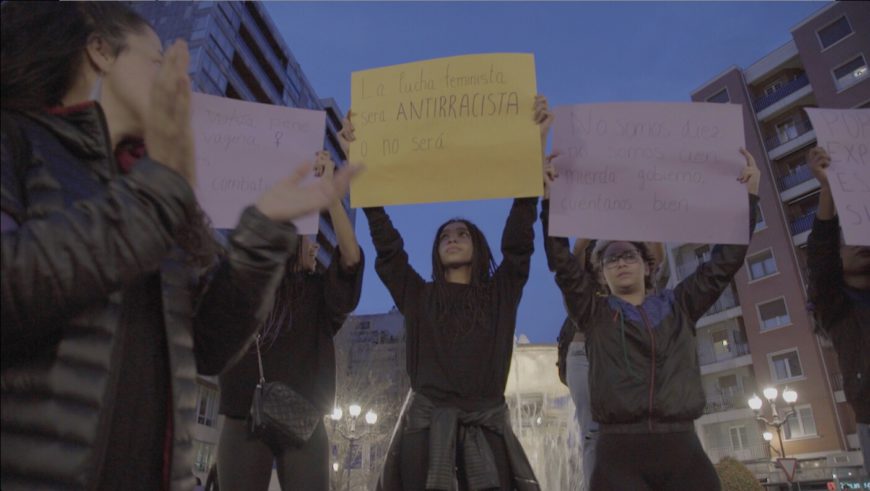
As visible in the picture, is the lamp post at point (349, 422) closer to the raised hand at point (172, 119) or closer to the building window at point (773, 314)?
the raised hand at point (172, 119)

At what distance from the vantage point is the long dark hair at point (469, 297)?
3289mm

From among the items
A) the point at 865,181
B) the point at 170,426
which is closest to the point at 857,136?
the point at 865,181

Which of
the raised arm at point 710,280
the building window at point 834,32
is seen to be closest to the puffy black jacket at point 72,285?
the raised arm at point 710,280

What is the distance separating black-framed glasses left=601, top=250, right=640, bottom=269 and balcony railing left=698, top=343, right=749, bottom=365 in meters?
34.3

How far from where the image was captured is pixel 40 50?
123 cm

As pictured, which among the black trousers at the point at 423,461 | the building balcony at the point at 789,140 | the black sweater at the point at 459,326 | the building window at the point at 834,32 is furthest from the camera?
Answer: the building balcony at the point at 789,140

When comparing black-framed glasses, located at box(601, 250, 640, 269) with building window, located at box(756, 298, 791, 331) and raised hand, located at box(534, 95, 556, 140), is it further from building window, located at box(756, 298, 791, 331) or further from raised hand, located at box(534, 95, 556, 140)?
building window, located at box(756, 298, 791, 331)

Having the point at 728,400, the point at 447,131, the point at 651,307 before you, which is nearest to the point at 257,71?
the point at 728,400

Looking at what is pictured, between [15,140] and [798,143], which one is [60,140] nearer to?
[15,140]

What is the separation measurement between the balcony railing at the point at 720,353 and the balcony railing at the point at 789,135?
11139 millimetres

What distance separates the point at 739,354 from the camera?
33938mm

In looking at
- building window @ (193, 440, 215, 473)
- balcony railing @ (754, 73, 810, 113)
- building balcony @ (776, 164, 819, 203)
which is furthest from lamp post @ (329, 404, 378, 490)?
balcony railing @ (754, 73, 810, 113)

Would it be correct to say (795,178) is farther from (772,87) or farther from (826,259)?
(826,259)

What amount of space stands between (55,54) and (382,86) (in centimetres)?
260
